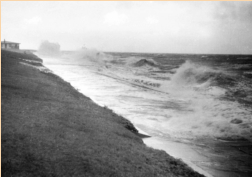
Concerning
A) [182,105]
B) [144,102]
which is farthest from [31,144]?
[182,105]

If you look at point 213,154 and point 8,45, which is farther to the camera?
point 8,45

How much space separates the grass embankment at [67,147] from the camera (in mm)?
5465

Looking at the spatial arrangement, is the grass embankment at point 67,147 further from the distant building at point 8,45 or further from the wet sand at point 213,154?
the distant building at point 8,45

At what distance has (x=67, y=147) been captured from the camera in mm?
6496

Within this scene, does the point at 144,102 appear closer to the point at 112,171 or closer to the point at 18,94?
the point at 18,94

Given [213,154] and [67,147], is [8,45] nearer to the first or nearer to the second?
[67,147]

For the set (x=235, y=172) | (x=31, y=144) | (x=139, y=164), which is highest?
(x=31, y=144)

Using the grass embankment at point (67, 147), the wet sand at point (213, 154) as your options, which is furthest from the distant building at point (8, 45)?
the wet sand at point (213, 154)

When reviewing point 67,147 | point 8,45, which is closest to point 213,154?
point 67,147

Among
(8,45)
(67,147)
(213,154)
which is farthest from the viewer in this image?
(8,45)

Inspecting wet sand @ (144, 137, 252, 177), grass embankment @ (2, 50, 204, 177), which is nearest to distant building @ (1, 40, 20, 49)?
grass embankment @ (2, 50, 204, 177)

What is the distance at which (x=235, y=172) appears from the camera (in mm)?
7797

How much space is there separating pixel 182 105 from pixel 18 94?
13629 millimetres

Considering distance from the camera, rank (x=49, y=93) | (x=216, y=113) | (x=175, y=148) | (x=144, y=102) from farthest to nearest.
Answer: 1. (x=144, y=102)
2. (x=216, y=113)
3. (x=49, y=93)
4. (x=175, y=148)
